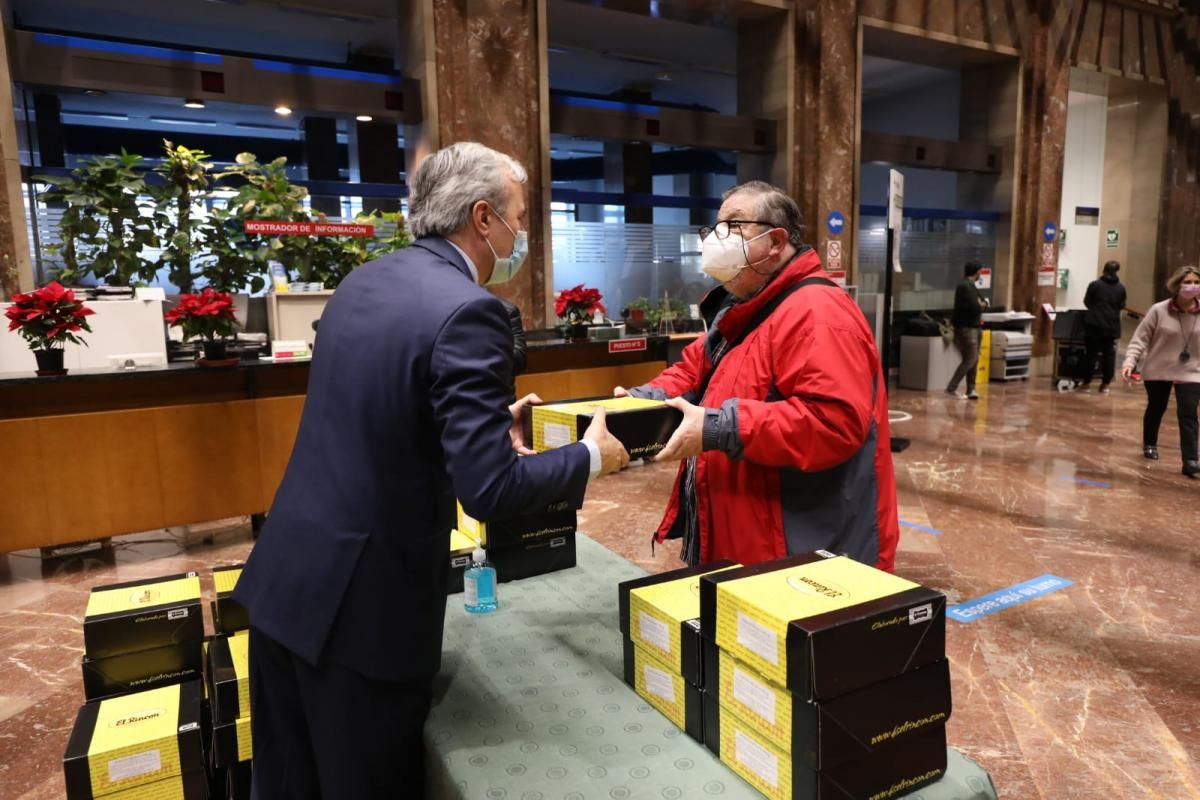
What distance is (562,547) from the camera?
215 centimetres

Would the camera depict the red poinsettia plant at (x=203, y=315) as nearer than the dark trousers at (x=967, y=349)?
Yes

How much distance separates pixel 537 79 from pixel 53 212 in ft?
18.2

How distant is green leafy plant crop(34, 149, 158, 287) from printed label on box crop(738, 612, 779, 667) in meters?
5.60

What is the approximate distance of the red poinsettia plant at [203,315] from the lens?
4438 mm

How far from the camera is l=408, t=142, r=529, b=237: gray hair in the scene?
4.74 ft

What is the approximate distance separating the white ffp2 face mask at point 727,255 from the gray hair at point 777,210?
0.04 meters

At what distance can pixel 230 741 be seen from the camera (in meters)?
1.76

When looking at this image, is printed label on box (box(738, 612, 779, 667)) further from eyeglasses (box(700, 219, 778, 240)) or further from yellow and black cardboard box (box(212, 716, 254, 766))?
yellow and black cardboard box (box(212, 716, 254, 766))

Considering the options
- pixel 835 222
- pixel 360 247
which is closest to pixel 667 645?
pixel 360 247

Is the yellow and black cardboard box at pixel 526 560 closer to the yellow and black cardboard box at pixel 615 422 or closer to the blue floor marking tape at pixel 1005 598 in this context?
the yellow and black cardboard box at pixel 615 422

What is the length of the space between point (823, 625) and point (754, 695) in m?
0.19

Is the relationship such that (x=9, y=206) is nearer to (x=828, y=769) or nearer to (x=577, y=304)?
(x=577, y=304)

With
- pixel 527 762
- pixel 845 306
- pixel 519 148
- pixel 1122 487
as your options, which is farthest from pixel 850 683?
pixel 519 148

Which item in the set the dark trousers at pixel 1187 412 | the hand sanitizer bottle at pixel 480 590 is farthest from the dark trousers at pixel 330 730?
the dark trousers at pixel 1187 412
